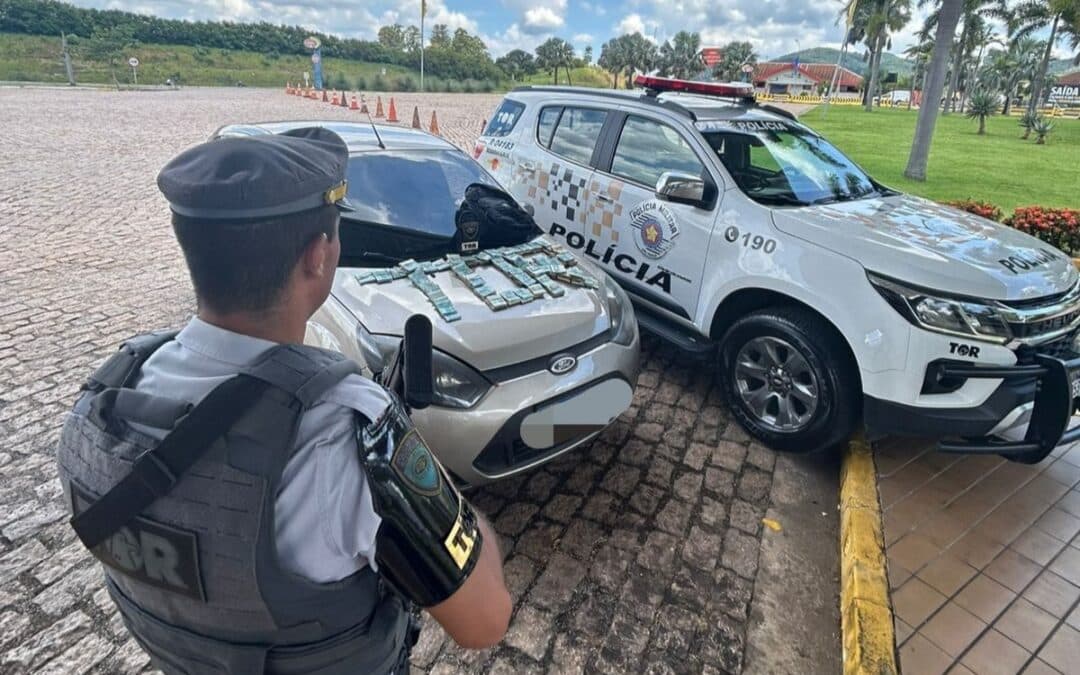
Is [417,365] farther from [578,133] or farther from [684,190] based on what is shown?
[578,133]

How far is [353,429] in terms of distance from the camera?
95 centimetres

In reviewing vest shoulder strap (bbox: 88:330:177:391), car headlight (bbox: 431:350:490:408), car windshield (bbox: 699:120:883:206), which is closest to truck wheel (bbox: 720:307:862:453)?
car windshield (bbox: 699:120:883:206)

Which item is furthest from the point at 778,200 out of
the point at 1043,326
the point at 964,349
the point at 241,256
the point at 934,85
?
the point at 934,85

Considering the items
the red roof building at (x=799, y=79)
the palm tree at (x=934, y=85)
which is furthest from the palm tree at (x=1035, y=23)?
the red roof building at (x=799, y=79)

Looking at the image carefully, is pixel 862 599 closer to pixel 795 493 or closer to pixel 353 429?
pixel 795 493

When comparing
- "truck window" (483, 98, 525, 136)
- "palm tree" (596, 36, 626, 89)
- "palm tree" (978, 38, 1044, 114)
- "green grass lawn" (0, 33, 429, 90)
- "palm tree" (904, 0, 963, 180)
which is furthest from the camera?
"palm tree" (596, 36, 626, 89)

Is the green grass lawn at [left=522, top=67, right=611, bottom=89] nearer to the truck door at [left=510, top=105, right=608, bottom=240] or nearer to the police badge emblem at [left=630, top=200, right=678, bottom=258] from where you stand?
the truck door at [left=510, top=105, right=608, bottom=240]

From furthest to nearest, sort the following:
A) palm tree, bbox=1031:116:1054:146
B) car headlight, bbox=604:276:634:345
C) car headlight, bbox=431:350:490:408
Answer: palm tree, bbox=1031:116:1054:146 < car headlight, bbox=604:276:634:345 < car headlight, bbox=431:350:490:408

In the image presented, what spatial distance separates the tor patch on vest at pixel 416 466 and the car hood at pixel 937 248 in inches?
107

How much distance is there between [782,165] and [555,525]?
2.80 metres

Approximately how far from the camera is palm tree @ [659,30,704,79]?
7378 cm

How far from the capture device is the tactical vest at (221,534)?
87 cm

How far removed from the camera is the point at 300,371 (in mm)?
937

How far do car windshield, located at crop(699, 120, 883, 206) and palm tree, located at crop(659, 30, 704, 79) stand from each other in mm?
73182
